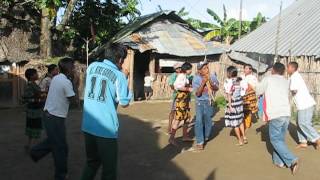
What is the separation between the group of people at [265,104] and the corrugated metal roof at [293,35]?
4370 millimetres

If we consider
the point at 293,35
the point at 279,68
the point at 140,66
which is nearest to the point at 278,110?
the point at 279,68

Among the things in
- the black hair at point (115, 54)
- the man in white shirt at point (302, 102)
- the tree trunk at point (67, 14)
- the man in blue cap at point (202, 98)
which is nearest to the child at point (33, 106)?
the man in blue cap at point (202, 98)

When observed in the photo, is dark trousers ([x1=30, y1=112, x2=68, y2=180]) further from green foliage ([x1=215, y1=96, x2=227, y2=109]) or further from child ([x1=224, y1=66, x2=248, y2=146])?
green foliage ([x1=215, y1=96, x2=227, y2=109])

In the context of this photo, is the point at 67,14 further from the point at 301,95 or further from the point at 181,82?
the point at 301,95


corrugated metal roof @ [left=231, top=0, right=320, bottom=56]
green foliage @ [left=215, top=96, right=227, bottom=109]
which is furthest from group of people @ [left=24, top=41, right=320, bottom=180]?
green foliage @ [left=215, top=96, right=227, bottom=109]

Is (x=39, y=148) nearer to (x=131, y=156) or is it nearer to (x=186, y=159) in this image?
(x=131, y=156)

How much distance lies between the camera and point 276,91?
277 inches

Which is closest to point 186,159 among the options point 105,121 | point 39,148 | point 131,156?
point 131,156

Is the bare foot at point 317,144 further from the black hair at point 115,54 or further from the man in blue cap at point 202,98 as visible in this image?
the black hair at point 115,54

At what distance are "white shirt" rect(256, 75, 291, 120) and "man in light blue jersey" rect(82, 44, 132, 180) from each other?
281 centimetres

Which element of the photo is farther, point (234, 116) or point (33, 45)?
point (33, 45)

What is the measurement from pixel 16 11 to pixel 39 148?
13.0m

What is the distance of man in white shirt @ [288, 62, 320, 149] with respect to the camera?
8.23m

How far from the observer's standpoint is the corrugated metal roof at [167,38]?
18156 mm
